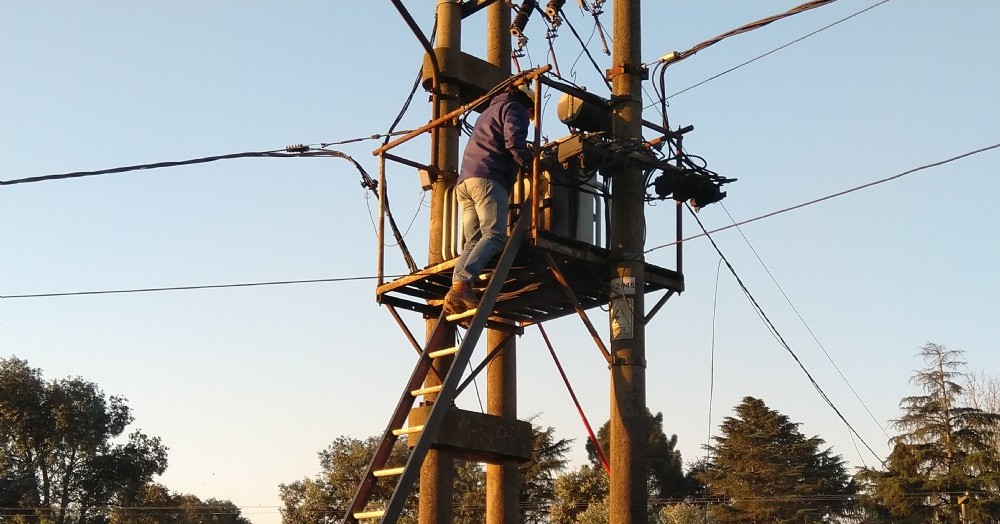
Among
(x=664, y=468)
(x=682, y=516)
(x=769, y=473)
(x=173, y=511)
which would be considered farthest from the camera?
(x=664, y=468)

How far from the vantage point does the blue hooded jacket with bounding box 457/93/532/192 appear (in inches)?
427

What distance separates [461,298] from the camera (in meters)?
10.8

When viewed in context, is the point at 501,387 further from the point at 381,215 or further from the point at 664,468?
the point at 664,468

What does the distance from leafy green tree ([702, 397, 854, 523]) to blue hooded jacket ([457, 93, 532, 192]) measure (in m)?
44.9

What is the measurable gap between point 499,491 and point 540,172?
145 inches

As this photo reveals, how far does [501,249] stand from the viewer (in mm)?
10898

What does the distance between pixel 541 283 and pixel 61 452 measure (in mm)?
49694

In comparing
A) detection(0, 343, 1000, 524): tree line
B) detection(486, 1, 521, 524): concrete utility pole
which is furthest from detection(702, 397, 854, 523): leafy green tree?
detection(486, 1, 521, 524): concrete utility pole

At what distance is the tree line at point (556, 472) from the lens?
45375mm

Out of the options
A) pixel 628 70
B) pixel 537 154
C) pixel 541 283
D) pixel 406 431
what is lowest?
pixel 406 431

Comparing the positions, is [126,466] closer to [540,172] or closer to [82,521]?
[82,521]

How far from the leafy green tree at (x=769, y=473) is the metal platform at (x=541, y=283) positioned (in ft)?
141

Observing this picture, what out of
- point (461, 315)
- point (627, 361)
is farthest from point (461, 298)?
point (627, 361)

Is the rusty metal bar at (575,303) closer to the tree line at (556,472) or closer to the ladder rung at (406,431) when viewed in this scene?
the ladder rung at (406,431)
